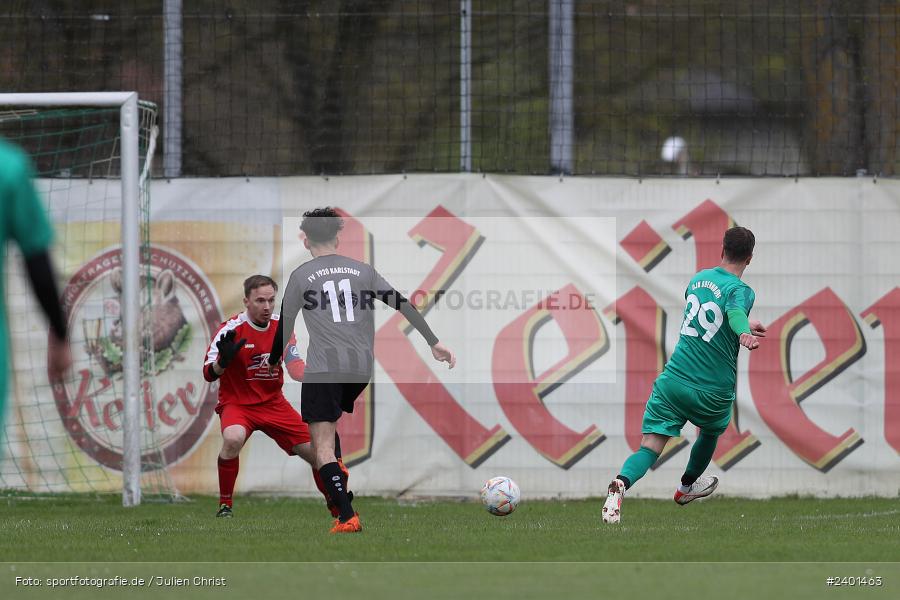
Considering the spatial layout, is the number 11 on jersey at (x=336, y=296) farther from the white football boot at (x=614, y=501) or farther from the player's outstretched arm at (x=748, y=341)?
the player's outstretched arm at (x=748, y=341)

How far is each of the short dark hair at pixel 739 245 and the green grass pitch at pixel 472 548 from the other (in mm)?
1753

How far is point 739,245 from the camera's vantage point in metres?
8.14

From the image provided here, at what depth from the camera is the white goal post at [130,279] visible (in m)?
10.6

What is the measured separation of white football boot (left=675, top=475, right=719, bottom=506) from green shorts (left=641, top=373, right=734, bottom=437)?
0.59 m

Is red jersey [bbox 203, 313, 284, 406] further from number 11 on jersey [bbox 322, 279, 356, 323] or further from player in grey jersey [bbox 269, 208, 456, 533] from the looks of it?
number 11 on jersey [bbox 322, 279, 356, 323]

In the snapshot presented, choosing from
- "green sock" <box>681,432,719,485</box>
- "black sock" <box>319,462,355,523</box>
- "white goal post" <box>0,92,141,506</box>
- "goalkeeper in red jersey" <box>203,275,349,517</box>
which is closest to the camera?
"black sock" <box>319,462,355,523</box>

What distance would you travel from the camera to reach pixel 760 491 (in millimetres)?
11375

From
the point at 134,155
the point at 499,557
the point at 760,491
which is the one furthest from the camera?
the point at 760,491

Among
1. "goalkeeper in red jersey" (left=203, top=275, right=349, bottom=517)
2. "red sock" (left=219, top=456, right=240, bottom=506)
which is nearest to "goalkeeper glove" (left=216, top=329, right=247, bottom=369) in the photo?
"goalkeeper in red jersey" (left=203, top=275, right=349, bottom=517)

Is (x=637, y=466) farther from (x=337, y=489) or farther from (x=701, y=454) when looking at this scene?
(x=337, y=489)

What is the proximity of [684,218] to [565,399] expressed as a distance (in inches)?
78.6

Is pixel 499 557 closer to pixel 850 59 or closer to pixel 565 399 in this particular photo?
pixel 565 399

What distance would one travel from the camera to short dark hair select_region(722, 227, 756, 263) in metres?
8.14

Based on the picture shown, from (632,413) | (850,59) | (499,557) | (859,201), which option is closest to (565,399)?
(632,413)
